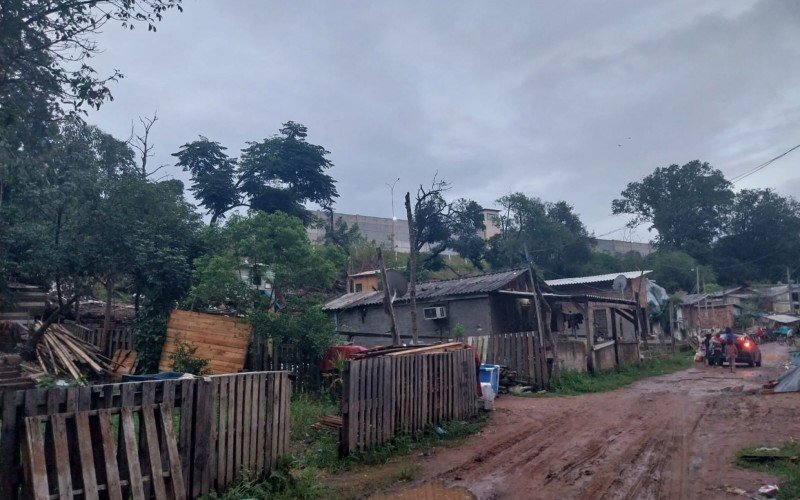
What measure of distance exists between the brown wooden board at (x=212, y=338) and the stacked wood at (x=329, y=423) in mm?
4365

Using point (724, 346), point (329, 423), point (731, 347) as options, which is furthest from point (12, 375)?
point (724, 346)

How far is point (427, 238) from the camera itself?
36.3m

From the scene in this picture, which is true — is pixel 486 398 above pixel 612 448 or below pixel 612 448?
above

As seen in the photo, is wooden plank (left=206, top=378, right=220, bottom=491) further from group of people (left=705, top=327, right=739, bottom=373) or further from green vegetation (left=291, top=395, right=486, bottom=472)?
group of people (left=705, top=327, right=739, bottom=373)

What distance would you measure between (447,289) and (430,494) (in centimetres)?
1608

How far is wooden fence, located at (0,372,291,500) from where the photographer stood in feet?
14.8

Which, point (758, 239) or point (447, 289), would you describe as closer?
point (447, 289)

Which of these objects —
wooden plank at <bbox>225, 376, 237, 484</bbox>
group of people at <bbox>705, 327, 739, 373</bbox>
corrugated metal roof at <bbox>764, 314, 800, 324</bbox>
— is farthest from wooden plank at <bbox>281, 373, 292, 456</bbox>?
corrugated metal roof at <bbox>764, 314, 800, 324</bbox>

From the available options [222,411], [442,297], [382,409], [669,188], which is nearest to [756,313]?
[669,188]

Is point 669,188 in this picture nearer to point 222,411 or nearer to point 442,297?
point 442,297

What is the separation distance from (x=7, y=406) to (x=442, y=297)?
1817cm

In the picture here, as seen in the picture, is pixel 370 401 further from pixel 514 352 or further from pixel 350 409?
pixel 514 352

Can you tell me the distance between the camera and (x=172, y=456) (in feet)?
18.0

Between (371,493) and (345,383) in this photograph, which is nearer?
(371,493)
